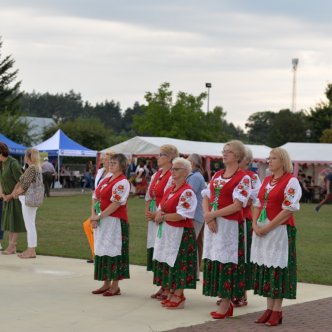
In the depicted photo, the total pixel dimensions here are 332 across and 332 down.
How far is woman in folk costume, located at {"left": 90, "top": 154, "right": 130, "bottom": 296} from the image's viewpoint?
30.4ft

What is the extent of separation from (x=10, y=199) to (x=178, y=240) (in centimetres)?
534

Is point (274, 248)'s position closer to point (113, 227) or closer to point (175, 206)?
point (175, 206)

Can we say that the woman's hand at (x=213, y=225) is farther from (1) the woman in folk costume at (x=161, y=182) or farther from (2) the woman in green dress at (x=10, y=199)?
(2) the woman in green dress at (x=10, y=199)

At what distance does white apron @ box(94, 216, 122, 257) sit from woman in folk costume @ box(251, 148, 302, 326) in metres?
1.92

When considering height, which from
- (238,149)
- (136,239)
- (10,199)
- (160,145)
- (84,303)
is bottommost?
(84,303)

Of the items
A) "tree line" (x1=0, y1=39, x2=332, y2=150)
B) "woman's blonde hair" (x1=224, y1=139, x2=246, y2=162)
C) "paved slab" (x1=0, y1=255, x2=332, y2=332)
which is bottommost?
"paved slab" (x1=0, y1=255, x2=332, y2=332)

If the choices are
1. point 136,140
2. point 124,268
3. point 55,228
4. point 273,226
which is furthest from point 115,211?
point 136,140

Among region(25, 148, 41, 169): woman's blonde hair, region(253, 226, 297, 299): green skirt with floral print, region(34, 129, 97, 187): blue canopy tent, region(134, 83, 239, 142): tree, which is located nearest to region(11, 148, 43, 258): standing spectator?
region(25, 148, 41, 169): woman's blonde hair

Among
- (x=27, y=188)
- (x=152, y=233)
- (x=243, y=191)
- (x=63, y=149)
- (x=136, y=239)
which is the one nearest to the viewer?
(x=243, y=191)

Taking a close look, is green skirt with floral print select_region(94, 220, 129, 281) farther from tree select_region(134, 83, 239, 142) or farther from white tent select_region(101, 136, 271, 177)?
tree select_region(134, 83, 239, 142)

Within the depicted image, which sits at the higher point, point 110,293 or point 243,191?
point 243,191

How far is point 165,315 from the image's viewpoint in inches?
331

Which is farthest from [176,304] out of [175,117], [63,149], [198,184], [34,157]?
[175,117]

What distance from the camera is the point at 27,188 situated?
41.6 ft
